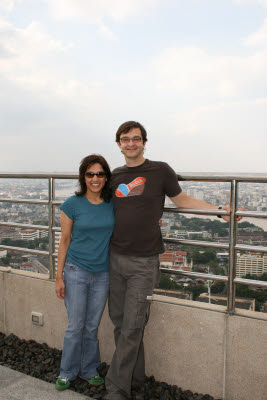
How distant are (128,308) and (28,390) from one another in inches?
49.1

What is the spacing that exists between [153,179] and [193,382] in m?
1.87

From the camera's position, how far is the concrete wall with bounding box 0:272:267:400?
10.6 feet

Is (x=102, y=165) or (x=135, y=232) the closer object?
(x=135, y=232)

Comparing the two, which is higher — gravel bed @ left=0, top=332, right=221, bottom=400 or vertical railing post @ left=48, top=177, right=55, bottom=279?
vertical railing post @ left=48, top=177, right=55, bottom=279

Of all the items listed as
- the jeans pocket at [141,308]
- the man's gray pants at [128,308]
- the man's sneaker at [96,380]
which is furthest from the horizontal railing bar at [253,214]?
the man's sneaker at [96,380]

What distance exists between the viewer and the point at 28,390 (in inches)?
138

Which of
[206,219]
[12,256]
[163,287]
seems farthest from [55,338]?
[206,219]

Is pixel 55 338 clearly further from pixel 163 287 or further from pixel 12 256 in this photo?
pixel 163 287

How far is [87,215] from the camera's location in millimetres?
3311

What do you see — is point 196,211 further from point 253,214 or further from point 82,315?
point 82,315

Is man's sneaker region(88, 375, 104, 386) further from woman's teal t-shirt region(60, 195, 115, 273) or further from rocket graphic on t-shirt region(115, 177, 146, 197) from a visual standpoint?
rocket graphic on t-shirt region(115, 177, 146, 197)

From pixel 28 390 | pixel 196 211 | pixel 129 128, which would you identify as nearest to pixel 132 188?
pixel 129 128

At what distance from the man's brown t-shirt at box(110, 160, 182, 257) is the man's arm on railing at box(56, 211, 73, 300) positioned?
0.45 metres

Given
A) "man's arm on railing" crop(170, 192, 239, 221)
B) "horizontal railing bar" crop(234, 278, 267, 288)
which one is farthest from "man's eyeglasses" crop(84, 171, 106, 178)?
"horizontal railing bar" crop(234, 278, 267, 288)
